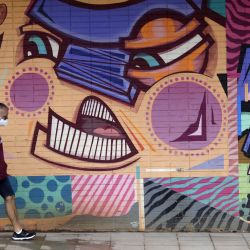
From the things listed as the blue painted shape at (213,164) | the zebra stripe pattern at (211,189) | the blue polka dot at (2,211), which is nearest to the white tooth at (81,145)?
the zebra stripe pattern at (211,189)

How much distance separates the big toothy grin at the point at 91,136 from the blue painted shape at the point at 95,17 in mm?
850

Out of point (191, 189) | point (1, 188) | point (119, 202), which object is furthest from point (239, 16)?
point (1, 188)

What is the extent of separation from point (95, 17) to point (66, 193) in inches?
91.1

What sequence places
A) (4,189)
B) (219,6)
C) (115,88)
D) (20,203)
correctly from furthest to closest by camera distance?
(20,203), (115,88), (219,6), (4,189)

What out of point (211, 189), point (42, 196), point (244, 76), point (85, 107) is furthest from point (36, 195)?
point (244, 76)

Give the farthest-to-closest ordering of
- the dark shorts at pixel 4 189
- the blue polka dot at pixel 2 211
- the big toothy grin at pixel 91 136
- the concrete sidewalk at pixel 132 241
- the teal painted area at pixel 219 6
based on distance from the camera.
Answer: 1. the blue polka dot at pixel 2 211
2. the big toothy grin at pixel 91 136
3. the teal painted area at pixel 219 6
4. the dark shorts at pixel 4 189
5. the concrete sidewalk at pixel 132 241

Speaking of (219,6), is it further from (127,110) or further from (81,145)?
(81,145)

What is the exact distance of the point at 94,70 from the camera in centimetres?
627

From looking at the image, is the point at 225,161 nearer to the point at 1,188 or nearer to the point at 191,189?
the point at 191,189

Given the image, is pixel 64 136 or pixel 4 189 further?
pixel 64 136

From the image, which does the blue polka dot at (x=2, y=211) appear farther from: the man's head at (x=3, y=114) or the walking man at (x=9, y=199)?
the man's head at (x=3, y=114)

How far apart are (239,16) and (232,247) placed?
287 cm

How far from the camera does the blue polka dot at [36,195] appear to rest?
20.8 feet

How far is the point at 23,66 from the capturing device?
20.7 feet
